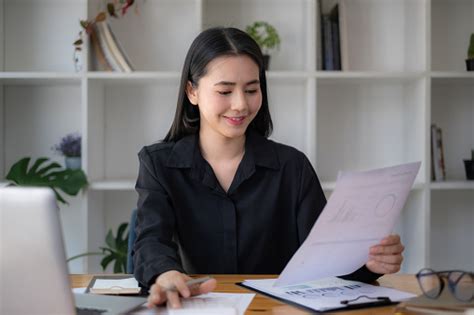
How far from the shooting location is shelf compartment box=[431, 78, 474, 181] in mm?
3184

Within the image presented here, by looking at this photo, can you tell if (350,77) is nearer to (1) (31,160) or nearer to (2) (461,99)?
(2) (461,99)

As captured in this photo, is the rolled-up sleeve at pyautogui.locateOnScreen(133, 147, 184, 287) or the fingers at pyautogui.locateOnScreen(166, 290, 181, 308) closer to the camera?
the fingers at pyautogui.locateOnScreen(166, 290, 181, 308)

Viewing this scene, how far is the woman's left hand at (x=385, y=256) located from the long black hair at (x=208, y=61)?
0.62 m

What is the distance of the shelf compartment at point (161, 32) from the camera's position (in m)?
3.14

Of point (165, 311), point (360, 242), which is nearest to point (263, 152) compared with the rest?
point (360, 242)

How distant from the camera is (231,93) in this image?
1694 mm

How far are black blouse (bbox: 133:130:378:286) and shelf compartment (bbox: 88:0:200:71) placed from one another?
1.37 m

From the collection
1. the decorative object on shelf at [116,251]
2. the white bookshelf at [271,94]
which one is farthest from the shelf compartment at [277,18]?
the decorative object on shelf at [116,251]

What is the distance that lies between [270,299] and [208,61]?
72 centimetres

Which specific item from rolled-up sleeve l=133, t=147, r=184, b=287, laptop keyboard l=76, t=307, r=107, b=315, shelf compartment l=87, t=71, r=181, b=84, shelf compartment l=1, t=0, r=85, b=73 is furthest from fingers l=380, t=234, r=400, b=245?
shelf compartment l=1, t=0, r=85, b=73

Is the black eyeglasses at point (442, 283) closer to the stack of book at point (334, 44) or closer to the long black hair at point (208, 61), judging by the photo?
the long black hair at point (208, 61)

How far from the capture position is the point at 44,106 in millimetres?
3160

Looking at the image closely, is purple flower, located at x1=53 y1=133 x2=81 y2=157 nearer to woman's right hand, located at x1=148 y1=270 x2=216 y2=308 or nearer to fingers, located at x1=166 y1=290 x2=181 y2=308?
woman's right hand, located at x1=148 y1=270 x2=216 y2=308

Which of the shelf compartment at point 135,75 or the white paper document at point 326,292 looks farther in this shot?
the shelf compartment at point 135,75
